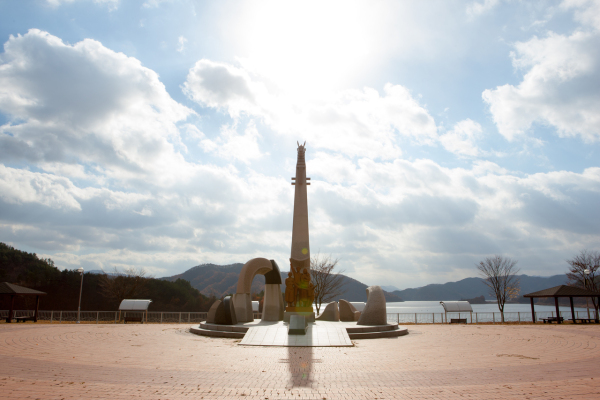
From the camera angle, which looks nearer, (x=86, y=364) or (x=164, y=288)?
(x=86, y=364)

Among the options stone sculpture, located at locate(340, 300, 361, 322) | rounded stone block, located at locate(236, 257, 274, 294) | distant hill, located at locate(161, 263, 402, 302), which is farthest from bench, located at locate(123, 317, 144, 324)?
distant hill, located at locate(161, 263, 402, 302)

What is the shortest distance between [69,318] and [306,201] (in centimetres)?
2194

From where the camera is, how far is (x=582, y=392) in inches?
254

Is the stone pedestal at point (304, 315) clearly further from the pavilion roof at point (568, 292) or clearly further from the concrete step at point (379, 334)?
the pavilion roof at point (568, 292)

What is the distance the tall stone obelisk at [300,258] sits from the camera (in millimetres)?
21328

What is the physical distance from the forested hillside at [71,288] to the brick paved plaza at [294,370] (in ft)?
135

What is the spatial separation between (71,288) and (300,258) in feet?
Result: 162

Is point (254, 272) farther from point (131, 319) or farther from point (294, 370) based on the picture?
point (294, 370)

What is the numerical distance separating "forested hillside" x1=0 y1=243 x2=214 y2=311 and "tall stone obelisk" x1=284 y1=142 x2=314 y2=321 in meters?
34.2

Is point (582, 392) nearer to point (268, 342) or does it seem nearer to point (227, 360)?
point (227, 360)

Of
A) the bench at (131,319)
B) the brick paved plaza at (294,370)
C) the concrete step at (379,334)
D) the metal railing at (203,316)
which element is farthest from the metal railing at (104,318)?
the concrete step at (379,334)

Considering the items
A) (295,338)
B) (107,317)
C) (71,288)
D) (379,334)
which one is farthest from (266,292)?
(71,288)

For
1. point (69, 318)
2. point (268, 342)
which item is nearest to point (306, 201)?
point (268, 342)

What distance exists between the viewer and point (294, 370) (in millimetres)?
8539
